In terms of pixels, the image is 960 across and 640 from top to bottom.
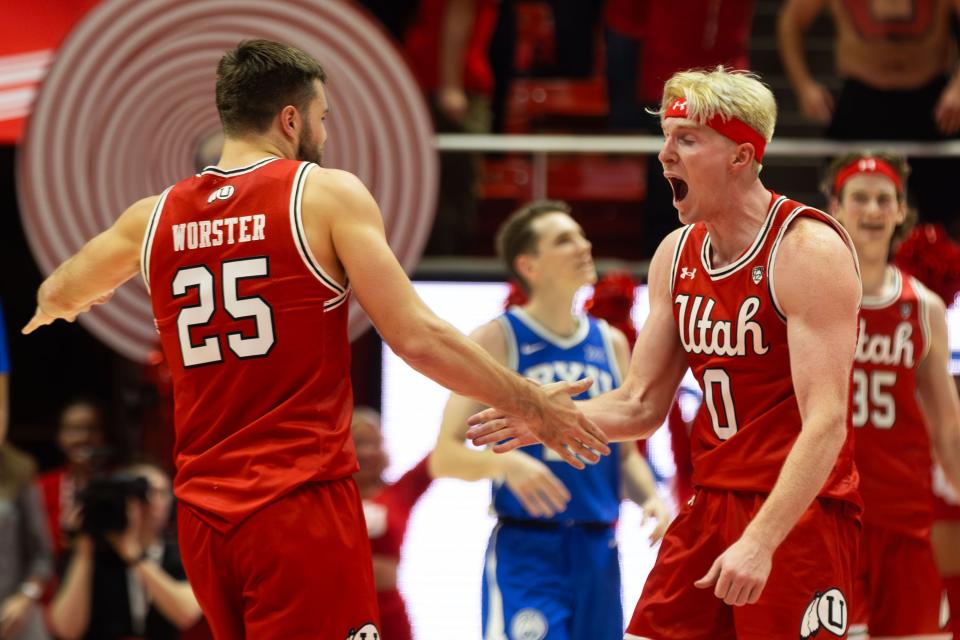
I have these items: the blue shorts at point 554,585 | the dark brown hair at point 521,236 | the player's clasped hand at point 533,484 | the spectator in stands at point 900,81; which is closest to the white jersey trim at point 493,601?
the blue shorts at point 554,585

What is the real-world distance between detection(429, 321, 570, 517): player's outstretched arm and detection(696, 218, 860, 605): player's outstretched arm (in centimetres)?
153

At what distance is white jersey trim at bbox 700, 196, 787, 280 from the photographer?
14.1ft

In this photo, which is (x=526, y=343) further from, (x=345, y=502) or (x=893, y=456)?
(x=345, y=502)

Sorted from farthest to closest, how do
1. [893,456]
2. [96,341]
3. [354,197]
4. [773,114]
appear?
[96,341] → [893,456] → [773,114] → [354,197]

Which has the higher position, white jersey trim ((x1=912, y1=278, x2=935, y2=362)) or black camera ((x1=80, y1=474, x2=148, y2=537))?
white jersey trim ((x1=912, y1=278, x2=935, y2=362))

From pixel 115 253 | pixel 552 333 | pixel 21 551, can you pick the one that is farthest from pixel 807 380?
pixel 21 551

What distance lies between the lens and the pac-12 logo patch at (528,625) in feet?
19.6

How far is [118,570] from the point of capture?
7.48 m

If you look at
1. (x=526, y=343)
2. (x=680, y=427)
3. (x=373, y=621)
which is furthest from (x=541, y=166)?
(x=373, y=621)

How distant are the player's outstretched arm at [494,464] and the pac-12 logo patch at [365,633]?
5.14 feet

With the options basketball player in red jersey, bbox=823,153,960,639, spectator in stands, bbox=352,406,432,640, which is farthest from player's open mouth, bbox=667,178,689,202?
spectator in stands, bbox=352,406,432,640

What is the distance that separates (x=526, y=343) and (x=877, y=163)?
5.19ft

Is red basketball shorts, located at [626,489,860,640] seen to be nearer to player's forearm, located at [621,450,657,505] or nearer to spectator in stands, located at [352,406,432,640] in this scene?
player's forearm, located at [621,450,657,505]

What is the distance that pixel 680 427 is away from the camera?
27.1ft
